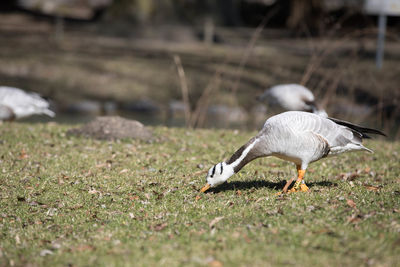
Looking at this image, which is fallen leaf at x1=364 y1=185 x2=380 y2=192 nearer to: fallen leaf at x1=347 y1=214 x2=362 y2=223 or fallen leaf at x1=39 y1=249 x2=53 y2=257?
fallen leaf at x1=347 y1=214 x2=362 y2=223

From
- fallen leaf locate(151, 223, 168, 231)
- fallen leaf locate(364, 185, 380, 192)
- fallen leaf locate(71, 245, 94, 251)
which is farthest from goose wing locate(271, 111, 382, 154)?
fallen leaf locate(71, 245, 94, 251)

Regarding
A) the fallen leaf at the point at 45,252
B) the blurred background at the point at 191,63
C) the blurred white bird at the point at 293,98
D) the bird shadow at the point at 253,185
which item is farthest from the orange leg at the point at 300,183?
the blurred background at the point at 191,63

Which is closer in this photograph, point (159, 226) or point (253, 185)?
point (159, 226)

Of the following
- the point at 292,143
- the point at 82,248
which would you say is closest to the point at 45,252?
the point at 82,248

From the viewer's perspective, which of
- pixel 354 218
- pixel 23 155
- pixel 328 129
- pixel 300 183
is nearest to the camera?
pixel 354 218

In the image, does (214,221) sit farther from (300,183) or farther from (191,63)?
(191,63)

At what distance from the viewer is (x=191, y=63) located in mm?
25266

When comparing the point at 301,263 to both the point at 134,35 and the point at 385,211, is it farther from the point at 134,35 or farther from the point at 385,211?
the point at 134,35

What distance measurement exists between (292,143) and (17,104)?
29.5 feet

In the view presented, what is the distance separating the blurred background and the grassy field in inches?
171

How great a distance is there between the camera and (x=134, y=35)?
3200 centimetres

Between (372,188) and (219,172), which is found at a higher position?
(219,172)

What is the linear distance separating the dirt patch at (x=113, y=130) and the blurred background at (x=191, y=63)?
2717mm

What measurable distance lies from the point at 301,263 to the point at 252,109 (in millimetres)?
15500
